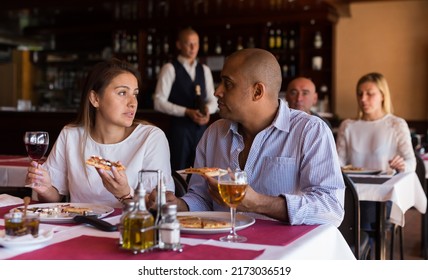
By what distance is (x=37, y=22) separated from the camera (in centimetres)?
1173

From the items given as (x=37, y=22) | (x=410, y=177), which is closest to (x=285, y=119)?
(x=410, y=177)

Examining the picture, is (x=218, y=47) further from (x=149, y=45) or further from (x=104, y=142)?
(x=104, y=142)

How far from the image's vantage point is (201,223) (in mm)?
1878

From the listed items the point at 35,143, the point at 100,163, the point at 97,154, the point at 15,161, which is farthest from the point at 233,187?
the point at 15,161

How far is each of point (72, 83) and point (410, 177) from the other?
8.33 metres

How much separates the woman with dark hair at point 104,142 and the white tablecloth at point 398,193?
44.0 inches

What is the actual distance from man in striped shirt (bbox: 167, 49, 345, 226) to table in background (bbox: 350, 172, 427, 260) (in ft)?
3.71

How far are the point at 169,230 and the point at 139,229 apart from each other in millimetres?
72

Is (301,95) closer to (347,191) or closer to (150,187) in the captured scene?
(347,191)

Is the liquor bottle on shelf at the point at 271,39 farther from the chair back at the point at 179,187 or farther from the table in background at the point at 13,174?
the chair back at the point at 179,187

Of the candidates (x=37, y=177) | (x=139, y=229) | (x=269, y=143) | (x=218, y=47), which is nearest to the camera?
(x=139, y=229)

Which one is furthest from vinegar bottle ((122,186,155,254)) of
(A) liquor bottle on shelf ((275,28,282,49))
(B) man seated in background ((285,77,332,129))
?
(A) liquor bottle on shelf ((275,28,282,49))

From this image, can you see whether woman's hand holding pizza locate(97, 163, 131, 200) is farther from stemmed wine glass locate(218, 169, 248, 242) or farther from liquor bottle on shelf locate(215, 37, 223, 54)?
liquor bottle on shelf locate(215, 37, 223, 54)

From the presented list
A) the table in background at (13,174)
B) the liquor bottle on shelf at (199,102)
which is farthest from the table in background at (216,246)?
the liquor bottle on shelf at (199,102)
